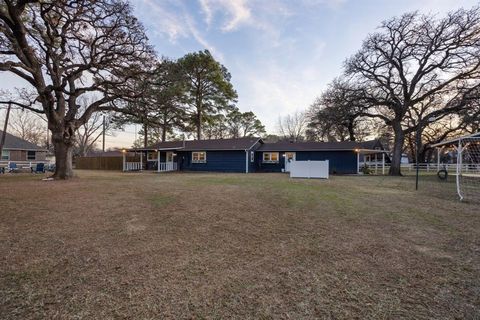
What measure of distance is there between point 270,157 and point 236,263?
20915mm

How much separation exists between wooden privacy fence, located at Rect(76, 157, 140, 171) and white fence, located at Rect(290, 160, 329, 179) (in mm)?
19165

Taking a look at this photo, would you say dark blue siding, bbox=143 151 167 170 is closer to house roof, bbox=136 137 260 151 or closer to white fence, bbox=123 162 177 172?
white fence, bbox=123 162 177 172

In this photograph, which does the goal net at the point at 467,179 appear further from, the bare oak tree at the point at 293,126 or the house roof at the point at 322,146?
the bare oak tree at the point at 293,126

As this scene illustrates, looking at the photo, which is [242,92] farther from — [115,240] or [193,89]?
[115,240]

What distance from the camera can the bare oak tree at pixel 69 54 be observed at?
10.6 metres

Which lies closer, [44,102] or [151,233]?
[151,233]

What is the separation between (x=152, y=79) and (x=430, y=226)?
1402cm

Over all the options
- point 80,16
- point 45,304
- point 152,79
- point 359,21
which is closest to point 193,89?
point 152,79

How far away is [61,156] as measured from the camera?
13141mm

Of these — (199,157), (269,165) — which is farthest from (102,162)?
(269,165)

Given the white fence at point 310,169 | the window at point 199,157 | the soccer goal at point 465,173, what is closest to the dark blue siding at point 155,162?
the window at point 199,157

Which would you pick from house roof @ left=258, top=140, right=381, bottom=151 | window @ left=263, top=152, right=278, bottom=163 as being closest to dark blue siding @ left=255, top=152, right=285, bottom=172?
window @ left=263, top=152, right=278, bottom=163

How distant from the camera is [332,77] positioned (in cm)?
2573

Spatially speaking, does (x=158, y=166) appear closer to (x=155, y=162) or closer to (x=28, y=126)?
(x=155, y=162)
